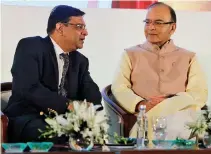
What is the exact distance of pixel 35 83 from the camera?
13.1 ft

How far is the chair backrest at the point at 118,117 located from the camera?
4141 mm

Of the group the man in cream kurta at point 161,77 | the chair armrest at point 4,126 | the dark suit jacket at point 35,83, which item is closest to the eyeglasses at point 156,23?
the man in cream kurta at point 161,77

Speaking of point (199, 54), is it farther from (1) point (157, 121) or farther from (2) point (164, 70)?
(1) point (157, 121)

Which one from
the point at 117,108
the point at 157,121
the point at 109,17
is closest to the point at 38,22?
the point at 109,17

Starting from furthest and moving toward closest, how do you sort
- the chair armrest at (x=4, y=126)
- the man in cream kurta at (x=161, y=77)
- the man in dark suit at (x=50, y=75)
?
the man in cream kurta at (x=161, y=77)
the man in dark suit at (x=50, y=75)
the chair armrest at (x=4, y=126)

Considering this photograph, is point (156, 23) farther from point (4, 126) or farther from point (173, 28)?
point (4, 126)

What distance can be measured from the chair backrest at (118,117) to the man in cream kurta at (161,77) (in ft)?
0.23

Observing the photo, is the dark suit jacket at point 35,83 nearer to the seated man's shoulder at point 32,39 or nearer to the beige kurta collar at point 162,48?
the seated man's shoulder at point 32,39

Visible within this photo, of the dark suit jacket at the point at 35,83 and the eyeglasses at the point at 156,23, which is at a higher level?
the eyeglasses at the point at 156,23

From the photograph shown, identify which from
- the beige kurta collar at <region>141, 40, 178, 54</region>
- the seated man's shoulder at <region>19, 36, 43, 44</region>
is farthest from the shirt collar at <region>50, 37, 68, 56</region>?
the beige kurta collar at <region>141, 40, 178, 54</region>

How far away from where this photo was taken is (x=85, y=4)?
166 inches

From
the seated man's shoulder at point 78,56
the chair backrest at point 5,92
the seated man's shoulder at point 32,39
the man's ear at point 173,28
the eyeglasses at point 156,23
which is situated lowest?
the chair backrest at point 5,92

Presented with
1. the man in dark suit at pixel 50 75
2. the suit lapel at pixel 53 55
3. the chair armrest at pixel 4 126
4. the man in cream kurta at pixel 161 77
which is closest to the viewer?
the chair armrest at pixel 4 126

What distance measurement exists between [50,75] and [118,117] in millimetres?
625
